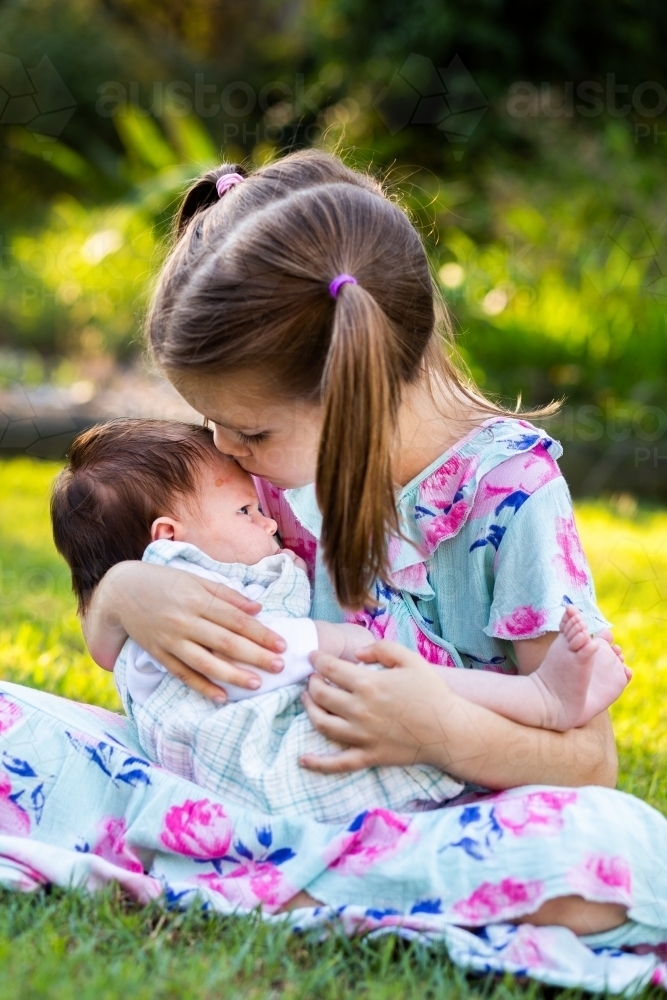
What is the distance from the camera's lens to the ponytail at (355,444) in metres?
1.49

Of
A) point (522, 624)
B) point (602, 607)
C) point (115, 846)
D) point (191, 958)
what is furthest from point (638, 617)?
point (191, 958)

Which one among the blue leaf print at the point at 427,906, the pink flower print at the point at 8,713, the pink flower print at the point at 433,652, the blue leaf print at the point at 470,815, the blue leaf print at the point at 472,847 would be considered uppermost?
the pink flower print at the point at 8,713

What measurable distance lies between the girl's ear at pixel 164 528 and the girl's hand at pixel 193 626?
70mm

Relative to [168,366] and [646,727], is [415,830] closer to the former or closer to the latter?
[168,366]

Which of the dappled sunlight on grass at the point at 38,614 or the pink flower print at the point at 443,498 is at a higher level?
the pink flower print at the point at 443,498

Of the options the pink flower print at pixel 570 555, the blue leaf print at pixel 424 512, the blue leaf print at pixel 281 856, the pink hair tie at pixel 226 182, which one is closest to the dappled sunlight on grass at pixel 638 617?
the pink flower print at pixel 570 555

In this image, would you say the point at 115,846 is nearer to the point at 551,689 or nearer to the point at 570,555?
the point at 551,689

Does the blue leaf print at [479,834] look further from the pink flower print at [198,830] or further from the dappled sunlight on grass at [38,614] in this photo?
the dappled sunlight on grass at [38,614]

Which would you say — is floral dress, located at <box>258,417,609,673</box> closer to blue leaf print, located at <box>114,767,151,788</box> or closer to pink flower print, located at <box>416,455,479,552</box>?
pink flower print, located at <box>416,455,479,552</box>

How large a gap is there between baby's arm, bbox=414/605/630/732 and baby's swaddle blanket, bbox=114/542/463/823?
0.13 m

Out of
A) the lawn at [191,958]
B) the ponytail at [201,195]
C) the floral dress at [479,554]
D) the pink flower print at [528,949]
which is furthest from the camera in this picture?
the ponytail at [201,195]

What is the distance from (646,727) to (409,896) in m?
1.10

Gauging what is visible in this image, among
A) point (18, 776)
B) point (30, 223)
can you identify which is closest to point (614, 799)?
point (18, 776)

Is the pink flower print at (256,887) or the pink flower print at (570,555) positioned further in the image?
the pink flower print at (570,555)
